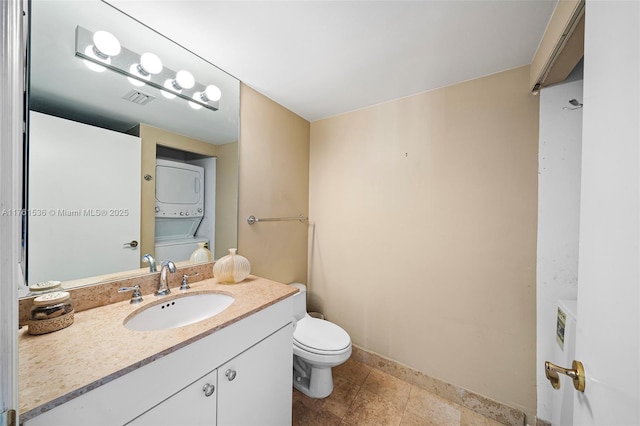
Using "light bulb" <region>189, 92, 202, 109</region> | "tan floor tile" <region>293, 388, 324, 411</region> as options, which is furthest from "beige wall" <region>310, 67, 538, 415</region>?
"light bulb" <region>189, 92, 202, 109</region>

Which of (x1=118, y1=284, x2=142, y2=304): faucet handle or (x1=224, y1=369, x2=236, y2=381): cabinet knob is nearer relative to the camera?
(x1=224, y1=369, x2=236, y2=381): cabinet knob

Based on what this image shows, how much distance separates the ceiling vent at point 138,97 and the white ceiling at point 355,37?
333mm

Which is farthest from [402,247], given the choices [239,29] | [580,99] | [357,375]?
[239,29]

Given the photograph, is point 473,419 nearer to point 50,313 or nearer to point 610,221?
point 610,221

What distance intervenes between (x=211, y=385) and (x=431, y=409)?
1456 mm

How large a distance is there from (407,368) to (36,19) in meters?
2.73

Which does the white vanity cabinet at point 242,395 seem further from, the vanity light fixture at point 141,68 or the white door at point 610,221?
the vanity light fixture at point 141,68

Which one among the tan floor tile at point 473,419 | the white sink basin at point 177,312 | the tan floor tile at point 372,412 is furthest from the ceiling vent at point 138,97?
the tan floor tile at point 473,419

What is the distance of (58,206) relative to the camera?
2.93ft

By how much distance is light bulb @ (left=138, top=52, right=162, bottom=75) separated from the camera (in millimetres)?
1122

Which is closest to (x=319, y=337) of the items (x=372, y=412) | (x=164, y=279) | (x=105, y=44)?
(x=372, y=412)

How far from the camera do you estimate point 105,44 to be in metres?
1.01

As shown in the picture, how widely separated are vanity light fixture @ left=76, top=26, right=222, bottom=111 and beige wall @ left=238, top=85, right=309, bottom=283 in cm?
28

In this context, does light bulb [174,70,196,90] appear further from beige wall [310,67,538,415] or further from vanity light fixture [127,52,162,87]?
beige wall [310,67,538,415]
